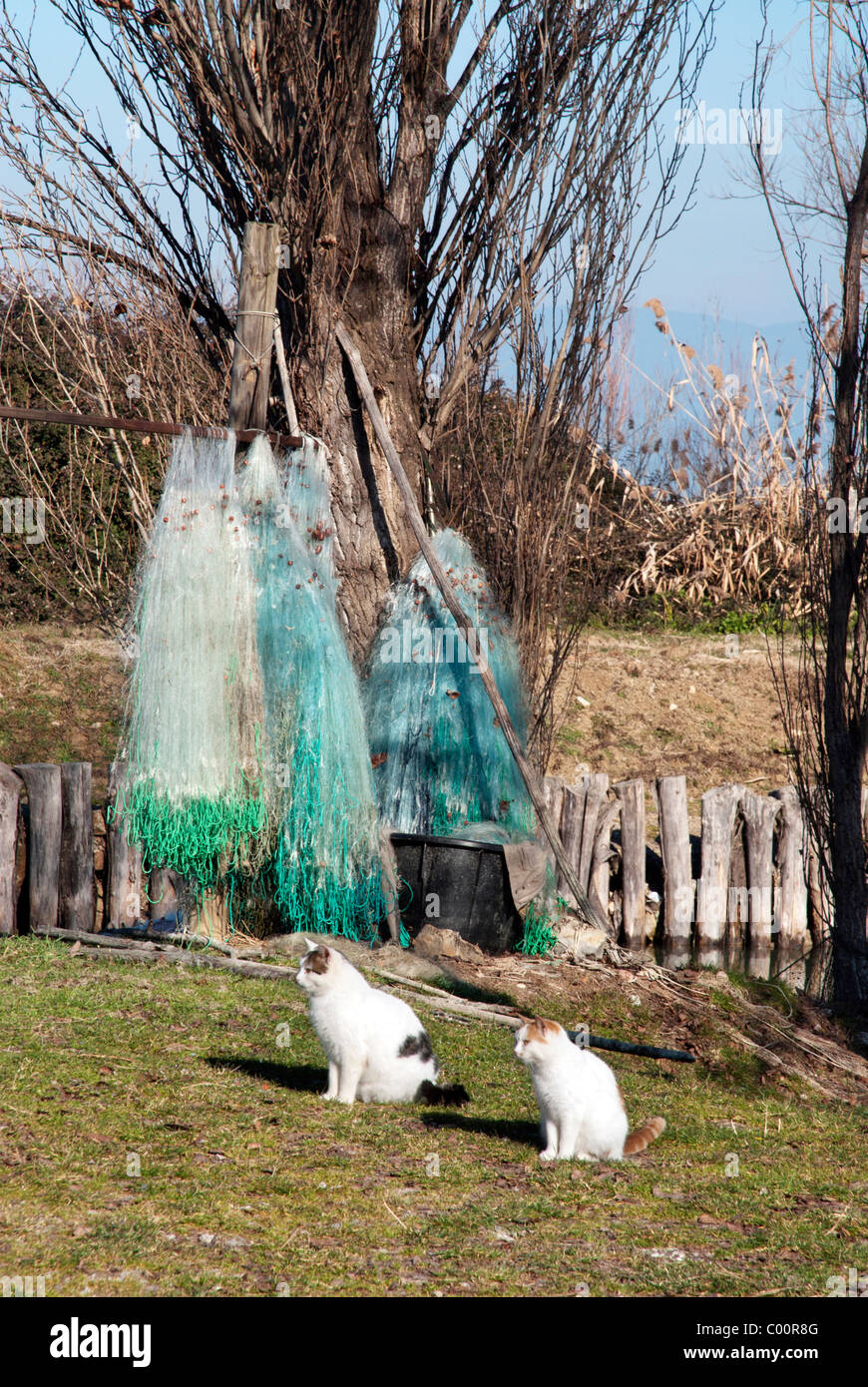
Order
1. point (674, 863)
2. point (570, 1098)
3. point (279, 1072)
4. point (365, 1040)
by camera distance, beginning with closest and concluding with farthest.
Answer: point (570, 1098), point (365, 1040), point (279, 1072), point (674, 863)

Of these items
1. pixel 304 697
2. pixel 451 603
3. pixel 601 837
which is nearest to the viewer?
pixel 304 697

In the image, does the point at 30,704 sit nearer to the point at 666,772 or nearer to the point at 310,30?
the point at 666,772

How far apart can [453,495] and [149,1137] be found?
469cm

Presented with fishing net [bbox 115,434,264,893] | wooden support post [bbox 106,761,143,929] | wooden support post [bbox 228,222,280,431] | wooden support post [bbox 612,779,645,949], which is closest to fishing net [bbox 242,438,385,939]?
fishing net [bbox 115,434,264,893]

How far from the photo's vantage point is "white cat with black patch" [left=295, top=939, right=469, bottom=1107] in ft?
14.4

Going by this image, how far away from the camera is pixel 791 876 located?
978 cm

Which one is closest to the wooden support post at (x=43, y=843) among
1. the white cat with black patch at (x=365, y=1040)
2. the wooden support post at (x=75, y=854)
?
the wooden support post at (x=75, y=854)

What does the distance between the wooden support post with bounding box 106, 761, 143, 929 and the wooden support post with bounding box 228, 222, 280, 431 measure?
2.82 m

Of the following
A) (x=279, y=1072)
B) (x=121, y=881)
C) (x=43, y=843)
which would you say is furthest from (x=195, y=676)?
(x=121, y=881)

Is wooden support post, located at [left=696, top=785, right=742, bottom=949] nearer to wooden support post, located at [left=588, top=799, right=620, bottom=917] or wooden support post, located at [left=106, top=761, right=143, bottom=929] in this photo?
wooden support post, located at [left=588, top=799, right=620, bottom=917]

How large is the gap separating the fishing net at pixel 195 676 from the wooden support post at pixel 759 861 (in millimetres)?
5076

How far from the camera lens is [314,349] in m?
7.08

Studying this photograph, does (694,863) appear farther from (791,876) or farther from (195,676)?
(195,676)

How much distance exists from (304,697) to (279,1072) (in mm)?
2004
